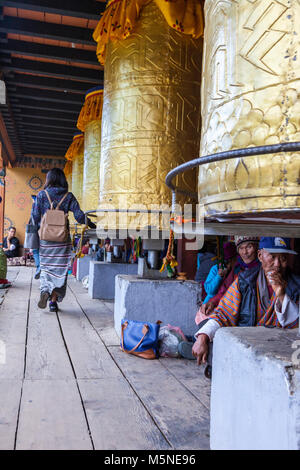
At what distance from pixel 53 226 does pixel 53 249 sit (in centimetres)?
21

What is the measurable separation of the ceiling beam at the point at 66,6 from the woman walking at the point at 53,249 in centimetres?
152

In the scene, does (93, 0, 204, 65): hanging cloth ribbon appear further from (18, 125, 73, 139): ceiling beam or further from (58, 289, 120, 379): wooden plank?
(18, 125, 73, 139): ceiling beam

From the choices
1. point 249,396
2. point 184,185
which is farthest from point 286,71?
point 184,185

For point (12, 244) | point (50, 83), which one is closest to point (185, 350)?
point (50, 83)

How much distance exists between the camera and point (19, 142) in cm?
976

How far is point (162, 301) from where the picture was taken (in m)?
2.76

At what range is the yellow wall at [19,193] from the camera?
11.5 metres

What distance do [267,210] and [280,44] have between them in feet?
1.03

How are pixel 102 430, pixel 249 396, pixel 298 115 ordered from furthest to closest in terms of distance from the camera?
1. pixel 102 430
2. pixel 249 396
3. pixel 298 115

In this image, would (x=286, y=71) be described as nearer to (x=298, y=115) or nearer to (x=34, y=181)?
(x=298, y=115)

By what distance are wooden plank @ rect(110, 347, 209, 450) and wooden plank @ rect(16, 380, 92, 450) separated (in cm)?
27

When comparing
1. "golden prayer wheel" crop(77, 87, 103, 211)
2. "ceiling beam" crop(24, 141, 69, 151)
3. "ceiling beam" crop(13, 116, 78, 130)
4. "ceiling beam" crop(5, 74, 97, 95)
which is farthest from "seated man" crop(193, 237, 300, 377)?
"ceiling beam" crop(24, 141, 69, 151)

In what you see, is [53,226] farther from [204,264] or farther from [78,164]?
[78,164]

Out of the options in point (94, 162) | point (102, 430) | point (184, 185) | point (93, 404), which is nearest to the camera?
point (102, 430)
